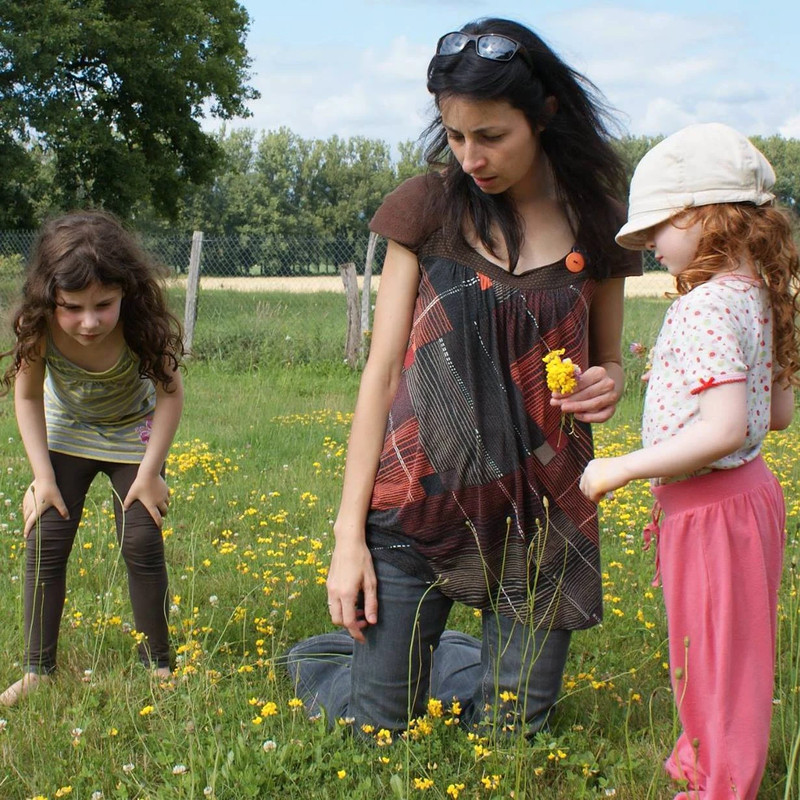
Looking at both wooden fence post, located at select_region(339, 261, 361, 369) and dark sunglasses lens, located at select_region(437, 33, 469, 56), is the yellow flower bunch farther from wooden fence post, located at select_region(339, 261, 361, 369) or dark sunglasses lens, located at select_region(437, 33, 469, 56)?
wooden fence post, located at select_region(339, 261, 361, 369)

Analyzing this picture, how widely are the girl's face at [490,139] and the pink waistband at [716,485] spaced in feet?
2.66

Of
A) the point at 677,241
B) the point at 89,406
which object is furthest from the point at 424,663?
the point at 89,406

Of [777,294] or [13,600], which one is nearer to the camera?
[777,294]

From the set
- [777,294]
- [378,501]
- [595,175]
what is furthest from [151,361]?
[777,294]

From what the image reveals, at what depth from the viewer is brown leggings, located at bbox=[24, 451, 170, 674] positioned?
312 cm

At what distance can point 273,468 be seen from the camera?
6133 mm

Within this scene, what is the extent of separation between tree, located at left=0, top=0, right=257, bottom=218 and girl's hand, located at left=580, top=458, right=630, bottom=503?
23.2 metres

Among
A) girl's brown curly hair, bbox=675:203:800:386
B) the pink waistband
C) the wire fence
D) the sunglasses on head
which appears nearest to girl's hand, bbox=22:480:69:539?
the sunglasses on head

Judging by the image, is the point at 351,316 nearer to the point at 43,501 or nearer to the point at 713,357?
the point at 43,501

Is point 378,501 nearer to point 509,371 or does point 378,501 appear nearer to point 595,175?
point 509,371

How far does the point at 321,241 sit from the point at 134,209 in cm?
1578

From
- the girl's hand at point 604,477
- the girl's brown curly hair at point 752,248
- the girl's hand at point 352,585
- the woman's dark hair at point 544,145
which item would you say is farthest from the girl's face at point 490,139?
the girl's hand at point 352,585

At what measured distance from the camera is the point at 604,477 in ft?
6.46

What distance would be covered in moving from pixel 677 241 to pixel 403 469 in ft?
2.87
